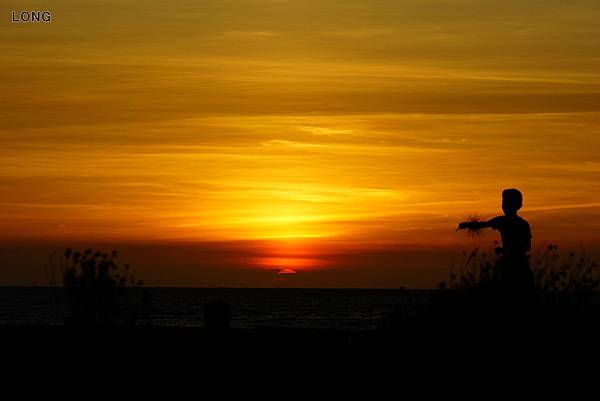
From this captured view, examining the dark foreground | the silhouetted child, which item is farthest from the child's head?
the dark foreground

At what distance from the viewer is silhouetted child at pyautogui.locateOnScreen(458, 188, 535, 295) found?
13.8 metres

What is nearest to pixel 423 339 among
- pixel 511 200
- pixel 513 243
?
pixel 513 243

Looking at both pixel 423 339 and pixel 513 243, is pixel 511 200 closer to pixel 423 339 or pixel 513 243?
pixel 513 243

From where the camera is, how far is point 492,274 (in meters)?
14.6

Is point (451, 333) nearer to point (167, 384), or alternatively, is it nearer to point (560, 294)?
point (560, 294)

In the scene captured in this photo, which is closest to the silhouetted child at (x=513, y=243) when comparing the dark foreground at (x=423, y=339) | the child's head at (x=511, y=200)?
the child's head at (x=511, y=200)

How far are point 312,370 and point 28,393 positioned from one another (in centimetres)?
344

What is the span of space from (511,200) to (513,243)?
0.69 m

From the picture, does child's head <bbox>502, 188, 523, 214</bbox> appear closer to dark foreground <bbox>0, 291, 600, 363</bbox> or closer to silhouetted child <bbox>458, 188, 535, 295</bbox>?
silhouetted child <bbox>458, 188, 535, 295</bbox>

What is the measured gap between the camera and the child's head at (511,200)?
14.7 metres

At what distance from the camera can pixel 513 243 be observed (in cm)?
1432

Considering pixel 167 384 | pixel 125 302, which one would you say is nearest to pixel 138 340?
pixel 125 302

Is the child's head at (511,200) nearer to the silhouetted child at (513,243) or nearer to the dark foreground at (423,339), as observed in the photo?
the silhouetted child at (513,243)

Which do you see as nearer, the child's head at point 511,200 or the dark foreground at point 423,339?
the dark foreground at point 423,339
